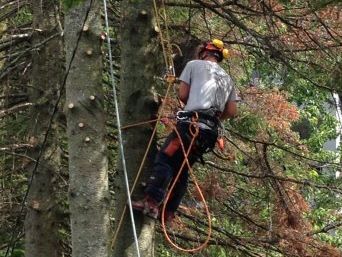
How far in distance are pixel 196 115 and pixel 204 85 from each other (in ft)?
0.80

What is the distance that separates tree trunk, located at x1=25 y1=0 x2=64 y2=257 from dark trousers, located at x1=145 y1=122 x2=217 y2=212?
2.67m

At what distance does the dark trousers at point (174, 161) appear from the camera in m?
5.46

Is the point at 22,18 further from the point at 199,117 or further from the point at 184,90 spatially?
the point at 199,117

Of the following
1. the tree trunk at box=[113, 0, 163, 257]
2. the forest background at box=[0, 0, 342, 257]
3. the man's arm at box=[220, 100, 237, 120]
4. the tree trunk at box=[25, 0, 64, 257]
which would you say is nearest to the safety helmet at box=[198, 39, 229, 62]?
the forest background at box=[0, 0, 342, 257]

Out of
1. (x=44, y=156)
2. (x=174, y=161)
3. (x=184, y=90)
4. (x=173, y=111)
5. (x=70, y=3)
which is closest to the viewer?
(x=70, y=3)

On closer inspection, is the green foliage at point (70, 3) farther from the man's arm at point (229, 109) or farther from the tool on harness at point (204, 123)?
the man's arm at point (229, 109)

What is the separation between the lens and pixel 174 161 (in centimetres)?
570

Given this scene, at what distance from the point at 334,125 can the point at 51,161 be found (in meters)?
8.86

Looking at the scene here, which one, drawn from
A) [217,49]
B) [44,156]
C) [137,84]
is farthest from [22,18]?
[137,84]

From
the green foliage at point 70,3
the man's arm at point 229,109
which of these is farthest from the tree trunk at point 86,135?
the man's arm at point 229,109

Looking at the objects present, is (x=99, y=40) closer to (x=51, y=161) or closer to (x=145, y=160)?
(x=145, y=160)

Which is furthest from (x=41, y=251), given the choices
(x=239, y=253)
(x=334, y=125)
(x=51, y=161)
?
(x=334, y=125)

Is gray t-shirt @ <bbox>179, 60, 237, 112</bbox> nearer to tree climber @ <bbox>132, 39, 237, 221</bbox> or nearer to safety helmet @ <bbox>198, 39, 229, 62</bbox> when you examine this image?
tree climber @ <bbox>132, 39, 237, 221</bbox>

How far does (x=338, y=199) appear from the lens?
33.1 ft
